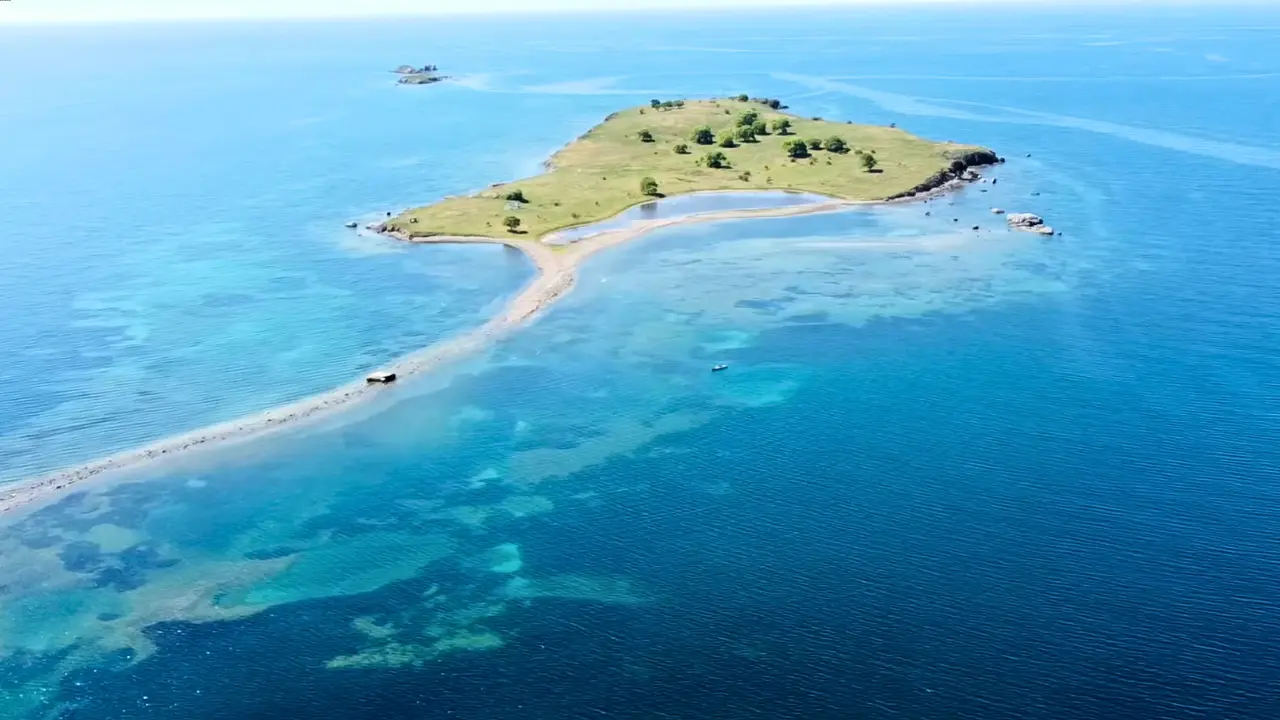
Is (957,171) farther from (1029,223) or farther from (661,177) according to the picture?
(661,177)

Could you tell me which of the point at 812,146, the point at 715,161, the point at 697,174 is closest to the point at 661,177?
the point at 697,174

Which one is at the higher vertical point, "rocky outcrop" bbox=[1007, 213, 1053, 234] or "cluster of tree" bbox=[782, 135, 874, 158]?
"cluster of tree" bbox=[782, 135, 874, 158]

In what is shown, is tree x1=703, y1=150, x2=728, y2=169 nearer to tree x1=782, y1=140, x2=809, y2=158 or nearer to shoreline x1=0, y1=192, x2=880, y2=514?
tree x1=782, y1=140, x2=809, y2=158

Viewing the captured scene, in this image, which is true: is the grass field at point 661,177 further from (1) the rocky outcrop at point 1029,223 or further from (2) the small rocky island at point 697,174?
(1) the rocky outcrop at point 1029,223

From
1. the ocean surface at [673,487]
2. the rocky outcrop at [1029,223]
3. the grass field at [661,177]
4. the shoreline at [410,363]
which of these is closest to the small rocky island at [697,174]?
the grass field at [661,177]

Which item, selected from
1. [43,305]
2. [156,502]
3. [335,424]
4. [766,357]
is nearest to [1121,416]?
[766,357]

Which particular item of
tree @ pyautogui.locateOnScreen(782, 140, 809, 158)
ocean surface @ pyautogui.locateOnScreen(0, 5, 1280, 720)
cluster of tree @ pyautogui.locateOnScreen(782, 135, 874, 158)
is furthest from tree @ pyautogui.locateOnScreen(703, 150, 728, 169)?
ocean surface @ pyautogui.locateOnScreen(0, 5, 1280, 720)
